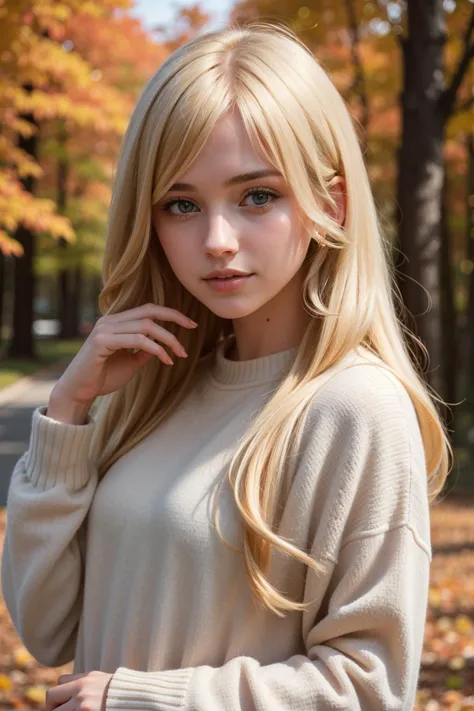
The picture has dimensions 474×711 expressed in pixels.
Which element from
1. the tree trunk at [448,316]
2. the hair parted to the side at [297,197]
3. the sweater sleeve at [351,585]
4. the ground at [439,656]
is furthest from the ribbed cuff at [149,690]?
the tree trunk at [448,316]

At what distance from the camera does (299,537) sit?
5.97 ft

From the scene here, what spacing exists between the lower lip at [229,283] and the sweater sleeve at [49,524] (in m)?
0.47

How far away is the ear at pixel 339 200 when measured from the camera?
205 centimetres

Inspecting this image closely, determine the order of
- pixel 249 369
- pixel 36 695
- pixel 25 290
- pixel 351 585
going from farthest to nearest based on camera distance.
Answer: pixel 25 290, pixel 36 695, pixel 249 369, pixel 351 585

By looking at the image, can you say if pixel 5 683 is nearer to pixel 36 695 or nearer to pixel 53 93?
pixel 36 695

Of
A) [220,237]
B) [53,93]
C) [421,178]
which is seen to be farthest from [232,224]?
[53,93]

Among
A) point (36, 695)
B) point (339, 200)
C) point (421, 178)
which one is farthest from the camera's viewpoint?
point (421, 178)

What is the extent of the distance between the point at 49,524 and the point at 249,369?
0.56 metres

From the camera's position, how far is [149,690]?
1.81 m

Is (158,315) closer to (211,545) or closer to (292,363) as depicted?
(292,363)

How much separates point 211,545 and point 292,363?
0.45 meters

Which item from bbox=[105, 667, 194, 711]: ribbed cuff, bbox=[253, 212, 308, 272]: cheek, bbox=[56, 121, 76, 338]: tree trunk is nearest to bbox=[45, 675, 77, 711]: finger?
bbox=[105, 667, 194, 711]: ribbed cuff

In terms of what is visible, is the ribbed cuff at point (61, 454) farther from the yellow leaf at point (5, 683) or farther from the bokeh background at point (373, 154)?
the yellow leaf at point (5, 683)

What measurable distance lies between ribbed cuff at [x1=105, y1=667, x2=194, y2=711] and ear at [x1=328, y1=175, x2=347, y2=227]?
38.0 inches
